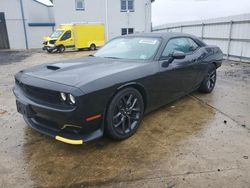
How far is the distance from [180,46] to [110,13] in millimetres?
20308

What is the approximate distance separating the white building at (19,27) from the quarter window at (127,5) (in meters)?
7.68

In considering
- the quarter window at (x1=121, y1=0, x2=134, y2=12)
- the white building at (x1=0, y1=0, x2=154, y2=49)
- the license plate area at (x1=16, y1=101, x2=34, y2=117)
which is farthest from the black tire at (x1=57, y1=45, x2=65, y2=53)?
the license plate area at (x1=16, y1=101, x2=34, y2=117)

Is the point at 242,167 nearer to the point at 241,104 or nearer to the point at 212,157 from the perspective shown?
the point at 212,157

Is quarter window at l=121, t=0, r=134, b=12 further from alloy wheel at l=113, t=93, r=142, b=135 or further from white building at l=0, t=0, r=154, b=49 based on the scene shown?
alloy wheel at l=113, t=93, r=142, b=135

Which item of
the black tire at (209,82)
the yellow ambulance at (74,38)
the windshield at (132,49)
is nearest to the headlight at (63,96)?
the windshield at (132,49)

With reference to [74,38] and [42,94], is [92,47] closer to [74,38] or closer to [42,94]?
[74,38]

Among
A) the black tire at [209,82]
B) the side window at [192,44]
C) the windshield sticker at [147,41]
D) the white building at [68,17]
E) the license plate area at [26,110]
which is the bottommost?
the black tire at [209,82]

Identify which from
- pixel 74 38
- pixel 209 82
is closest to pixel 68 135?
pixel 209 82

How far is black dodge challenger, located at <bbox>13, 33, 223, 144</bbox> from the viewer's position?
249 centimetres

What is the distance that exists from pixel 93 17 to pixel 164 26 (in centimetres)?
799

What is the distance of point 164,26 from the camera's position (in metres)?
19.2

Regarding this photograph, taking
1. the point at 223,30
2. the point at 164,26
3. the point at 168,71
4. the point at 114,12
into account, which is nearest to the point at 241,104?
the point at 168,71

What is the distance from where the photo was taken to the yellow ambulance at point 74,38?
1741cm

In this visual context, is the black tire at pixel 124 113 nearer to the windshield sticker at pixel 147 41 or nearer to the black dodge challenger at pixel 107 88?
the black dodge challenger at pixel 107 88
